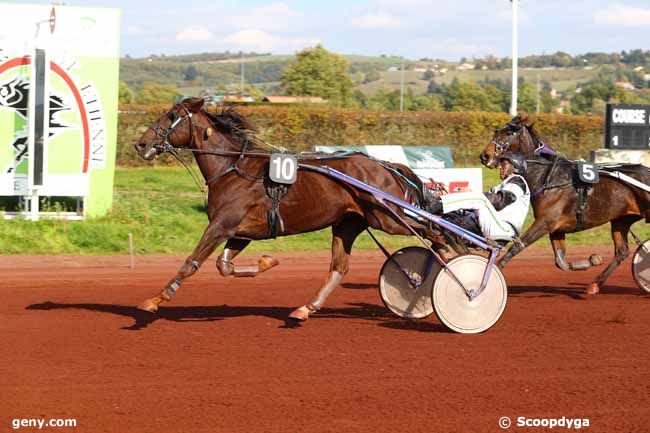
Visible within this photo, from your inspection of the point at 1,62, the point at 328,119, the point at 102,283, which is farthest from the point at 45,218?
the point at 328,119

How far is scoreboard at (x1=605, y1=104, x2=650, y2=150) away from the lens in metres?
19.2

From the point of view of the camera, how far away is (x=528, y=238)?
32.9 feet

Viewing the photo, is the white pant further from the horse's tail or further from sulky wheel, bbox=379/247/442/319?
the horse's tail

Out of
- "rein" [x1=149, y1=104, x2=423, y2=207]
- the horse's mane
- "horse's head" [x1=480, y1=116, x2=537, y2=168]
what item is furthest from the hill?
"rein" [x1=149, y1=104, x2=423, y2=207]

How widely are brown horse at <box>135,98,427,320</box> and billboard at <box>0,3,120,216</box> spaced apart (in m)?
7.29

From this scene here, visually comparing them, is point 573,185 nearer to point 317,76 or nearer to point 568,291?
point 568,291

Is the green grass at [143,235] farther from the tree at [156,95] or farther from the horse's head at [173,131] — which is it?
the tree at [156,95]

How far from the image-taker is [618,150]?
63.3 feet

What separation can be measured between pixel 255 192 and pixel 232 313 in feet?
4.85

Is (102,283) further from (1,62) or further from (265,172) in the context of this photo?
(1,62)

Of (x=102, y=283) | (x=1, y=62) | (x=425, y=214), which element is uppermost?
(x=1, y=62)

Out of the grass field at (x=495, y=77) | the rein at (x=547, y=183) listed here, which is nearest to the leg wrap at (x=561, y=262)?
the rein at (x=547, y=183)

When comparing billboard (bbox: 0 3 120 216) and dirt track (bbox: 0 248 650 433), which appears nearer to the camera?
dirt track (bbox: 0 248 650 433)

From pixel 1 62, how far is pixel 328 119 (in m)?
13.6
